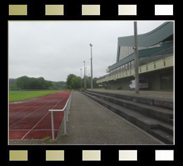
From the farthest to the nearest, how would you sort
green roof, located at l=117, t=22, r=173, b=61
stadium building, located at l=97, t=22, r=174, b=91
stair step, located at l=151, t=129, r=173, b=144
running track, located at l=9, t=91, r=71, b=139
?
1. green roof, located at l=117, t=22, r=173, b=61
2. stadium building, located at l=97, t=22, r=174, b=91
3. running track, located at l=9, t=91, r=71, b=139
4. stair step, located at l=151, t=129, r=173, b=144

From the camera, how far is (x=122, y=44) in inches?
1581

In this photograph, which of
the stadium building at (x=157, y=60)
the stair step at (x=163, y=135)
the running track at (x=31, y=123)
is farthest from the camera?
the stadium building at (x=157, y=60)

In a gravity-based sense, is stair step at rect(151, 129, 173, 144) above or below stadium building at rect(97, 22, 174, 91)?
below

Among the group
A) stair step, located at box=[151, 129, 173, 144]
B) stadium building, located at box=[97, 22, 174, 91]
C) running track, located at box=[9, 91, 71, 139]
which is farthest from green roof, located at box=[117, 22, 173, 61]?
running track, located at box=[9, 91, 71, 139]

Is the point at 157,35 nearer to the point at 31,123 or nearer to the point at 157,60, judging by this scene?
the point at 157,60

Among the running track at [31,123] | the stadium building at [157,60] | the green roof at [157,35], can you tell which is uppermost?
the green roof at [157,35]

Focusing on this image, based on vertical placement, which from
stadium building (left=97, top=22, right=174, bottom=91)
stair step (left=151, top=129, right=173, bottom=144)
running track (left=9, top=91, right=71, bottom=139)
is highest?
stadium building (left=97, top=22, right=174, bottom=91)

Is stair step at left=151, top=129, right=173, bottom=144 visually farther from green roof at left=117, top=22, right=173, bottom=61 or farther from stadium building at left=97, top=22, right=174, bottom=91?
green roof at left=117, top=22, right=173, bottom=61

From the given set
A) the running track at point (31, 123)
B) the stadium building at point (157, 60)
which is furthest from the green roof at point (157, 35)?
the running track at point (31, 123)

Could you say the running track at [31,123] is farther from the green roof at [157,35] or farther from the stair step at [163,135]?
the green roof at [157,35]

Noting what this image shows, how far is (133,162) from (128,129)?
2.34 m

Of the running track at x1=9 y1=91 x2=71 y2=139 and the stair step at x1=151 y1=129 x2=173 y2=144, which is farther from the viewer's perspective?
the running track at x1=9 y1=91 x2=71 y2=139

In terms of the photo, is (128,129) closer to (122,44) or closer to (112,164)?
(112,164)

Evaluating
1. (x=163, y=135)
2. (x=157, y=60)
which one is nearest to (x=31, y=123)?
(x=163, y=135)
